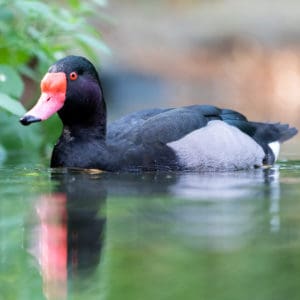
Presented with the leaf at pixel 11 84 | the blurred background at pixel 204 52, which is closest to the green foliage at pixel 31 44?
the leaf at pixel 11 84

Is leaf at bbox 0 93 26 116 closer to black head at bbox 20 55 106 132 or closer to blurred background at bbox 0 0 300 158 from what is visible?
black head at bbox 20 55 106 132

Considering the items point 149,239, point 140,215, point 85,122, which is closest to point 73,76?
point 85,122

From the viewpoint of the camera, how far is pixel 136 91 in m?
16.9

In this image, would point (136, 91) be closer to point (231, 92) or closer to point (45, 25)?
point (231, 92)

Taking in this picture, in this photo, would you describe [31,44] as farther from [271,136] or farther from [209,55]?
[209,55]

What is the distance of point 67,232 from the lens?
4.44 meters

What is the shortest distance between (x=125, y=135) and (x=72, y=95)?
18.0 inches

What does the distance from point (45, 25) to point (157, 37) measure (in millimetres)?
9759

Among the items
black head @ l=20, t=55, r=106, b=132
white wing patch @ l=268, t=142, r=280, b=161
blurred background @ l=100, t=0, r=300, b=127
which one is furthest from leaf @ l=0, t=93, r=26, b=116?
blurred background @ l=100, t=0, r=300, b=127

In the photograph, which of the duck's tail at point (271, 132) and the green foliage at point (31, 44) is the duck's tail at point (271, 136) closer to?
the duck's tail at point (271, 132)

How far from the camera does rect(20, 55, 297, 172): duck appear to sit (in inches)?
268

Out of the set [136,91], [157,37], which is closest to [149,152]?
[136,91]

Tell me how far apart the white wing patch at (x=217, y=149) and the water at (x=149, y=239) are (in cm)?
62

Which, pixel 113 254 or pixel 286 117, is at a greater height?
pixel 286 117
